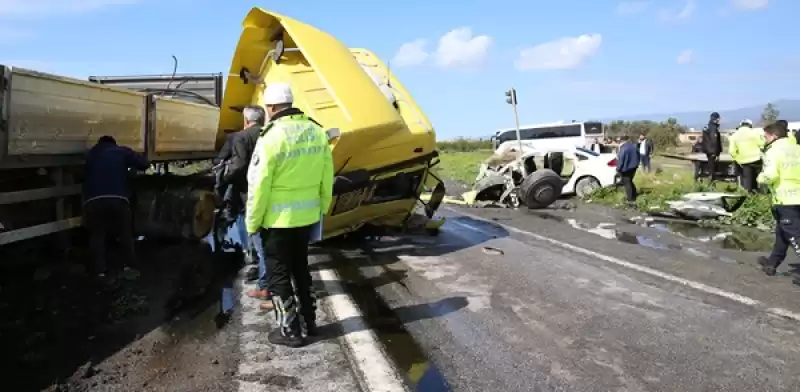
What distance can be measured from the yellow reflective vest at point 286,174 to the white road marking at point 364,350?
80cm

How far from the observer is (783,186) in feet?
20.6

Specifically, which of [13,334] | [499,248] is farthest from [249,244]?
[499,248]

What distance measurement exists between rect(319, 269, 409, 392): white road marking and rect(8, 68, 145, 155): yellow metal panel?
2554 mm

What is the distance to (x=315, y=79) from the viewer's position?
21.2ft

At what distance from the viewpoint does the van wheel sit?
1575cm

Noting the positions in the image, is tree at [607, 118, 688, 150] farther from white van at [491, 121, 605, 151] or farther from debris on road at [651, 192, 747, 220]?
debris on road at [651, 192, 747, 220]

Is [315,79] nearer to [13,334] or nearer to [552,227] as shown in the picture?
[13,334]

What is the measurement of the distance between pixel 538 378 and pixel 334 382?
1091 mm

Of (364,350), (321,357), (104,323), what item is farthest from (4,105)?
(364,350)

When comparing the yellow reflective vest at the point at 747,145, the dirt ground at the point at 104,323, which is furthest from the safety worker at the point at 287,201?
the yellow reflective vest at the point at 747,145

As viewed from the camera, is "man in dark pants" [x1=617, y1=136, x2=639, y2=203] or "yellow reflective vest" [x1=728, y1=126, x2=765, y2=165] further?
"man in dark pants" [x1=617, y1=136, x2=639, y2=203]

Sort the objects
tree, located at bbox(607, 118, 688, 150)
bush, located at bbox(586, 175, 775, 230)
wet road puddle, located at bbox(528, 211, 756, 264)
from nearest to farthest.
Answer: wet road puddle, located at bbox(528, 211, 756, 264), bush, located at bbox(586, 175, 775, 230), tree, located at bbox(607, 118, 688, 150)

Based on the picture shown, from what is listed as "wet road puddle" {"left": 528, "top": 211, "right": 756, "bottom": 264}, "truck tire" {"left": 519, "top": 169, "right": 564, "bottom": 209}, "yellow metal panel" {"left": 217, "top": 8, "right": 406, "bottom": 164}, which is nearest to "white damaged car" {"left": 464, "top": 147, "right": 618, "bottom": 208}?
"truck tire" {"left": 519, "top": 169, "right": 564, "bottom": 209}

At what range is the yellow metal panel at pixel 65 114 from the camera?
190 inches
